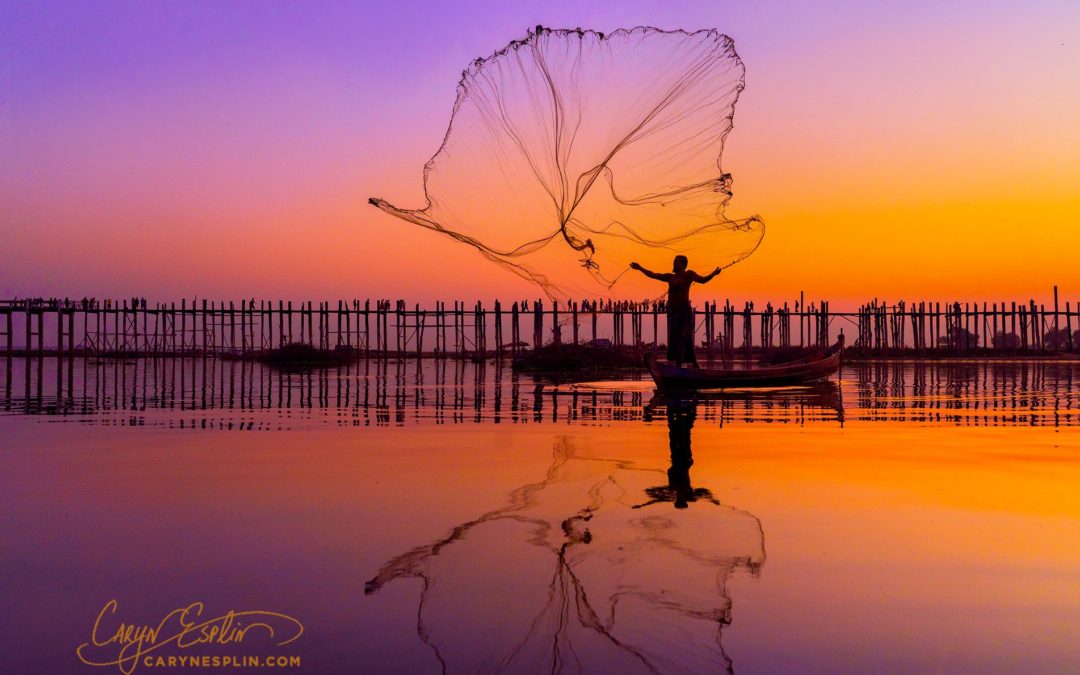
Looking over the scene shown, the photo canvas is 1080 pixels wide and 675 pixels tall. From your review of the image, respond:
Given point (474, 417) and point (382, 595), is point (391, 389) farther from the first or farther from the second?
point (382, 595)

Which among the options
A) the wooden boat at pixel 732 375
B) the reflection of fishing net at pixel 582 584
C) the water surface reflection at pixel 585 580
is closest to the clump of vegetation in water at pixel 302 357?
the wooden boat at pixel 732 375

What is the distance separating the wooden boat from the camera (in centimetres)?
1988

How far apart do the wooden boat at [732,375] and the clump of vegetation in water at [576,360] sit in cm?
1574

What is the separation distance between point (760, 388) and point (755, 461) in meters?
12.8

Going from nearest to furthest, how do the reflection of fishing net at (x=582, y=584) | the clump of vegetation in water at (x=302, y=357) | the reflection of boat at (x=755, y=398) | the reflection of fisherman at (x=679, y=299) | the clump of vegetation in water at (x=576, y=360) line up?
the reflection of fishing net at (x=582, y=584), the reflection of boat at (x=755, y=398), the reflection of fisherman at (x=679, y=299), the clump of vegetation in water at (x=576, y=360), the clump of vegetation in water at (x=302, y=357)

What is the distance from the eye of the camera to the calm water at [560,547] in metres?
4.05

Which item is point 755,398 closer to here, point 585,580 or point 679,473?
point 679,473

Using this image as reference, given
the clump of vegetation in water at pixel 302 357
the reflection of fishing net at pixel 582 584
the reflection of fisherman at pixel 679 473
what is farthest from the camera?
the clump of vegetation in water at pixel 302 357

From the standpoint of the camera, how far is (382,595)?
15.4 feet

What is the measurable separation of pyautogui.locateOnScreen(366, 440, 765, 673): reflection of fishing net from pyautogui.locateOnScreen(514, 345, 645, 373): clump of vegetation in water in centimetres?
3208

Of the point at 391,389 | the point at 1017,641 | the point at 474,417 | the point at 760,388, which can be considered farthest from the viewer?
the point at 391,389

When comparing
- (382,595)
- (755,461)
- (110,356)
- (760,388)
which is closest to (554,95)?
(755,461)

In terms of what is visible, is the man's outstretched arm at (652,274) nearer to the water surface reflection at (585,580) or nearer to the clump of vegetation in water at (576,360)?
the water surface reflection at (585,580)

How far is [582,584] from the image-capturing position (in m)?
4.84
